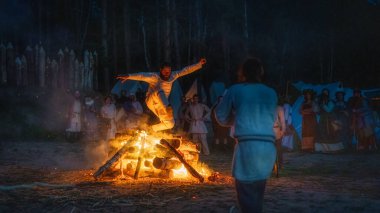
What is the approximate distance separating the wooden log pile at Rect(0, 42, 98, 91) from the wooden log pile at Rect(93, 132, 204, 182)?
8.58 m

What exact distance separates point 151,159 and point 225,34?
86.7 ft

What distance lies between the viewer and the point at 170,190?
25.0 ft

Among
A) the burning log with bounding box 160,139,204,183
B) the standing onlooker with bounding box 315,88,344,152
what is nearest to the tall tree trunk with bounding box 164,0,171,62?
the standing onlooker with bounding box 315,88,344,152

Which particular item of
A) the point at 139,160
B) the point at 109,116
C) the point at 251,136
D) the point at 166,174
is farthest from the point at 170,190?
the point at 109,116

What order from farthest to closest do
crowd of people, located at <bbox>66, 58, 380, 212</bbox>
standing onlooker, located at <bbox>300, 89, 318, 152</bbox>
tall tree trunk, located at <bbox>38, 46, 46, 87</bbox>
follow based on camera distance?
tall tree trunk, located at <bbox>38, 46, 46, 87</bbox>, standing onlooker, located at <bbox>300, 89, 318, 152</bbox>, crowd of people, located at <bbox>66, 58, 380, 212</bbox>

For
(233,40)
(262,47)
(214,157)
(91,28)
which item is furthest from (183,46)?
(214,157)

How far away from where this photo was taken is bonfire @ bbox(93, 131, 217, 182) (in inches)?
351

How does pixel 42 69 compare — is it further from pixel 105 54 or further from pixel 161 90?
pixel 161 90

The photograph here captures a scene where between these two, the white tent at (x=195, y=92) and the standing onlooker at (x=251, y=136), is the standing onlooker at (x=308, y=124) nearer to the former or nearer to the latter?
the white tent at (x=195, y=92)

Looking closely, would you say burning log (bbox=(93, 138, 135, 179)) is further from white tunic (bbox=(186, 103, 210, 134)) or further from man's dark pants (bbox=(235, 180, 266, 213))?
white tunic (bbox=(186, 103, 210, 134))

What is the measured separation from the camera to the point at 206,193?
7.34m

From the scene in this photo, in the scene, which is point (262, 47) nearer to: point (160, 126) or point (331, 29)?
point (331, 29)

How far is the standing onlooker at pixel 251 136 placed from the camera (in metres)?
4.15

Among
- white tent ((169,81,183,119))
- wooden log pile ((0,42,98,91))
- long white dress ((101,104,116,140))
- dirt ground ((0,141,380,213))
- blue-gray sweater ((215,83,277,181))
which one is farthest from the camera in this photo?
white tent ((169,81,183,119))
